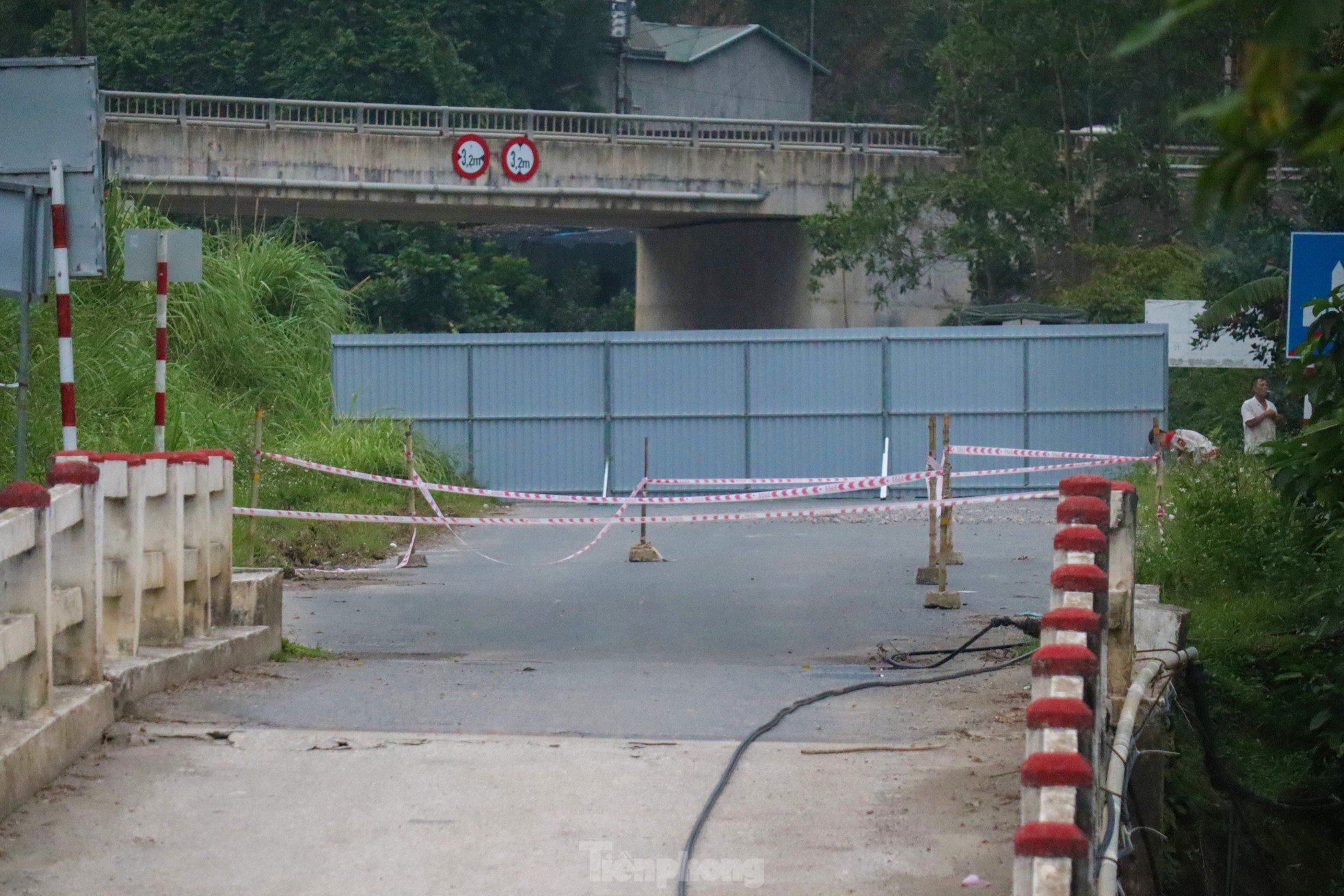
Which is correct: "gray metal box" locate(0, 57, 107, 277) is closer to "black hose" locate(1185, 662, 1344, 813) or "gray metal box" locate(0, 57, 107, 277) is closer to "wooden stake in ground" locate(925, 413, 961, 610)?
"black hose" locate(1185, 662, 1344, 813)

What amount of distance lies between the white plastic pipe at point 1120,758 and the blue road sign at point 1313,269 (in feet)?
6.51

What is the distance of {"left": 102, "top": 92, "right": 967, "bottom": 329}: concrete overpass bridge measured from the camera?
101 feet

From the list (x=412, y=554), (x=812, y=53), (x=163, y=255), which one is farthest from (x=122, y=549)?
(x=812, y=53)

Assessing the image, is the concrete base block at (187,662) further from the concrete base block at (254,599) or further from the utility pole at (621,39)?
the utility pole at (621,39)

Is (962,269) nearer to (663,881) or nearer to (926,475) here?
(926,475)

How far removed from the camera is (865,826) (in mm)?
5531

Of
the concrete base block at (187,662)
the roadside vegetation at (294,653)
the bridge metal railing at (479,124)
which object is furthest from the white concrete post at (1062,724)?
the bridge metal railing at (479,124)

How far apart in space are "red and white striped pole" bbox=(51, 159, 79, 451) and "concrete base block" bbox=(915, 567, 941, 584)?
754cm

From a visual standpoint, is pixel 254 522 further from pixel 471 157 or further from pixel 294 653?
pixel 471 157

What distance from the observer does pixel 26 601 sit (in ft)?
19.2

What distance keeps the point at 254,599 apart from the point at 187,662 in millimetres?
1294

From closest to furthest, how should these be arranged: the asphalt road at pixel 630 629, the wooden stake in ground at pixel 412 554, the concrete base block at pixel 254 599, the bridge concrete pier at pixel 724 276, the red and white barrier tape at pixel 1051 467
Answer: the asphalt road at pixel 630 629
the concrete base block at pixel 254 599
the red and white barrier tape at pixel 1051 467
the wooden stake in ground at pixel 412 554
the bridge concrete pier at pixel 724 276

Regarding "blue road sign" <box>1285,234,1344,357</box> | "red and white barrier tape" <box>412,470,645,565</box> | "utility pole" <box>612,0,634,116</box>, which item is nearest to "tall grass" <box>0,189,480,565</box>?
"red and white barrier tape" <box>412,470,645,565</box>

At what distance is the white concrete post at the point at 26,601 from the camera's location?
566cm
